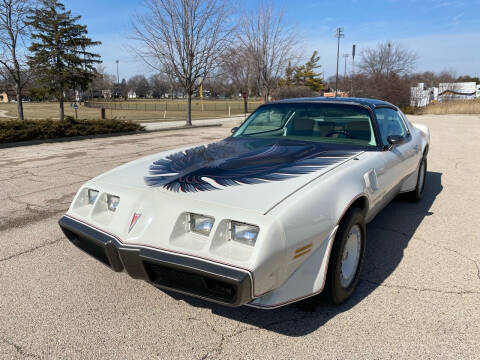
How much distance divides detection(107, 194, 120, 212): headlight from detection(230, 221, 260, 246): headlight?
97 centimetres

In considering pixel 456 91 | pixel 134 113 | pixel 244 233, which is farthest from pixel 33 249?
pixel 456 91

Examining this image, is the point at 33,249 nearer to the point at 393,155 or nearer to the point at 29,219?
the point at 29,219

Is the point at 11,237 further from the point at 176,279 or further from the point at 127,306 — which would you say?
the point at 176,279

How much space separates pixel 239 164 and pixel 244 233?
0.88m

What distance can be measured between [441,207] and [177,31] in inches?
616

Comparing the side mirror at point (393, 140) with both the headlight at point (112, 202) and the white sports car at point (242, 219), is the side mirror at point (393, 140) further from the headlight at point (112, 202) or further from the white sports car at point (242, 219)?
the headlight at point (112, 202)

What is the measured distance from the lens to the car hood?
7.03 feet

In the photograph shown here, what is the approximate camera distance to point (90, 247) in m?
2.49

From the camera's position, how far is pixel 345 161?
2.76 m

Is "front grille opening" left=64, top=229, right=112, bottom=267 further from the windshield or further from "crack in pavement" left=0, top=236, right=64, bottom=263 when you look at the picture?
the windshield

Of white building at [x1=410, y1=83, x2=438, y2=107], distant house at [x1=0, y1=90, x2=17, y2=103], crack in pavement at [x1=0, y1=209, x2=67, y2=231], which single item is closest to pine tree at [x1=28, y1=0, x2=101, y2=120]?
distant house at [x1=0, y1=90, x2=17, y2=103]

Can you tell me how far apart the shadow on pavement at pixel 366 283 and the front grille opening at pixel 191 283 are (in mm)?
576

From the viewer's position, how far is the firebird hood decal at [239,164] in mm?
2377

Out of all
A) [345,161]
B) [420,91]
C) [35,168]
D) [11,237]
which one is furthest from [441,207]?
[420,91]
